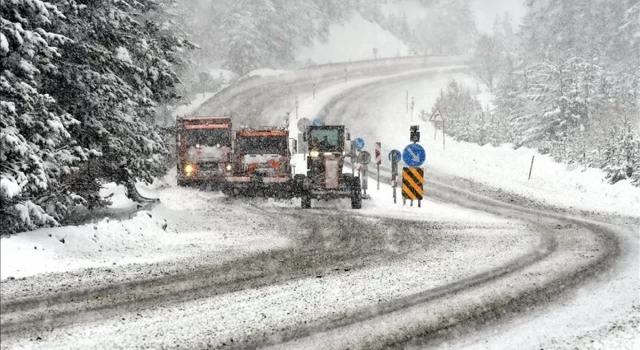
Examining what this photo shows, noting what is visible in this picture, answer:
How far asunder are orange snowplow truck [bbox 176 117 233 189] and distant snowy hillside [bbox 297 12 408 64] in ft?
134

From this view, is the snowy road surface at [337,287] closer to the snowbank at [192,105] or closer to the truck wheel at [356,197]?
the truck wheel at [356,197]

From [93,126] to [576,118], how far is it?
2528 centimetres

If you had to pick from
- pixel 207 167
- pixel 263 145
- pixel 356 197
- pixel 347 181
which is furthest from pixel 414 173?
pixel 207 167

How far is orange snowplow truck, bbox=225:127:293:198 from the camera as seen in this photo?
1983 centimetres

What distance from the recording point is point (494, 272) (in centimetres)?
854

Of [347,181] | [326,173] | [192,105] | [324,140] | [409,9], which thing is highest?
[409,9]

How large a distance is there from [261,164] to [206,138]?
2.79 meters

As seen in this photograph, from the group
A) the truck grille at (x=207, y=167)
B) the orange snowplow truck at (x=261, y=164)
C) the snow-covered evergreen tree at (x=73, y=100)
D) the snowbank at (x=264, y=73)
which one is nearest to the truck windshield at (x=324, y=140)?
the orange snowplow truck at (x=261, y=164)

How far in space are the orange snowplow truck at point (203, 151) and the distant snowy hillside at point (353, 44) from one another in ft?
134

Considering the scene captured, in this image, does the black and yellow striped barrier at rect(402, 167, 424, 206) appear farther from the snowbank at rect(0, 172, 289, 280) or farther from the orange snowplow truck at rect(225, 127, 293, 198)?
the snowbank at rect(0, 172, 289, 280)

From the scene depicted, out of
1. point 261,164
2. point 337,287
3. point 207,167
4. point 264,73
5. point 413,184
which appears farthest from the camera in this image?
point 264,73

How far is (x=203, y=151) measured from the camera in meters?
21.8

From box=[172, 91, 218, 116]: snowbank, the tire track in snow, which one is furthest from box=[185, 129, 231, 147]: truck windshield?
box=[172, 91, 218, 116]: snowbank

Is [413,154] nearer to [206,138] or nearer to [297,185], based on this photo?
[297,185]
